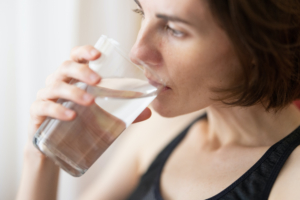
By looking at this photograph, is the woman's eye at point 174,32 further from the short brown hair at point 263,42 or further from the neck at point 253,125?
the neck at point 253,125

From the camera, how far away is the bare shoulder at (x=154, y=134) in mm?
1220

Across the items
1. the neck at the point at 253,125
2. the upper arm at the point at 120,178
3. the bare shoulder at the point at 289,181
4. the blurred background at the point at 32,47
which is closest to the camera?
the bare shoulder at the point at 289,181

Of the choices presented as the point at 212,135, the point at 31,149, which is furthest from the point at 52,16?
the point at 212,135

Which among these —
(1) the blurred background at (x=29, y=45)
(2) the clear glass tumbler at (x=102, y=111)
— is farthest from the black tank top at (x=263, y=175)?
(1) the blurred background at (x=29, y=45)

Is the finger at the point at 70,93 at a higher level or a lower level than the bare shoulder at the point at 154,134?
higher

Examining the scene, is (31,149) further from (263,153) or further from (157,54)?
(263,153)

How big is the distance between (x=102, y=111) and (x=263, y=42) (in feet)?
1.34

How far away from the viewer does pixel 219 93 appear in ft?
2.75

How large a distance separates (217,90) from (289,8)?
0.83ft

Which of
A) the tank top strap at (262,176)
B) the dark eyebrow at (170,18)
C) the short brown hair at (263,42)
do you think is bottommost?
the tank top strap at (262,176)

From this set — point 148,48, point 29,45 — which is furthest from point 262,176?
point 29,45

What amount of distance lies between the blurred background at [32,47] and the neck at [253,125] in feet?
0.74

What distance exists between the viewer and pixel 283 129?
37.8 inches

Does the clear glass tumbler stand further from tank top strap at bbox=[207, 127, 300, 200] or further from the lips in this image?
tank top strap at bbox=[207, 127, 300, 200]
